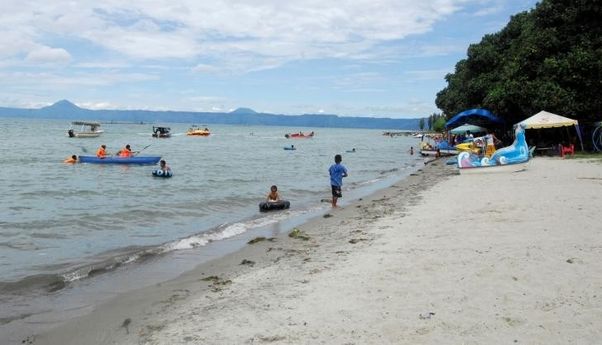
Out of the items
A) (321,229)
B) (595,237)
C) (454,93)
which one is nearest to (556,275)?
(595,237)

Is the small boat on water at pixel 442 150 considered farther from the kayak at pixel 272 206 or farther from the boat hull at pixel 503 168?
the kayak at pixel 272 206

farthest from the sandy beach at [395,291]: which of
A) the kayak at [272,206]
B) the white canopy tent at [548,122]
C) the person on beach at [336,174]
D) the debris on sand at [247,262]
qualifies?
the white canopy tent at [548,122]

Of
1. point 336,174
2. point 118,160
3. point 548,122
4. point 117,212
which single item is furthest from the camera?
point 118,160

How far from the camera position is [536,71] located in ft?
91.5

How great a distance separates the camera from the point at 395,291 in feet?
19.3

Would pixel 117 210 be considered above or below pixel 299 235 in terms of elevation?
below

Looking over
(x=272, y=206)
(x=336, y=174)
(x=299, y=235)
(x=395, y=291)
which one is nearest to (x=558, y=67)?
(x=336, y=174)

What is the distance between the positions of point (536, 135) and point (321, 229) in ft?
79.9

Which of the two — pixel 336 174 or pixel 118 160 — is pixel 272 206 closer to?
pixel 336 174

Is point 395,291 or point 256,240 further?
point 256,240

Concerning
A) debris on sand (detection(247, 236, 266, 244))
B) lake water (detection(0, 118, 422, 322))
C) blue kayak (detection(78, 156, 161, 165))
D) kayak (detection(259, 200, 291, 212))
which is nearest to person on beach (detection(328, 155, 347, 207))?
lake water (detection(0, 118, 422, 322))

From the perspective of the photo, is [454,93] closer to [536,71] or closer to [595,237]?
[536,71]

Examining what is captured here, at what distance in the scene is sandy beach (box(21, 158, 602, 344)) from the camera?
4793mm

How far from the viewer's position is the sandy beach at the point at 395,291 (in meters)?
4.79
